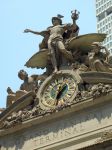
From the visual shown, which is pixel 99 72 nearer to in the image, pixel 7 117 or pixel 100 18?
pixel 7 117

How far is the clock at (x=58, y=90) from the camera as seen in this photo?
2077 cm

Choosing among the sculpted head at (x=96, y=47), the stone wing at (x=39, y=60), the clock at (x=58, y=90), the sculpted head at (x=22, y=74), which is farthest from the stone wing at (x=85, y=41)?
the sculpted head at (x=22, y=74)

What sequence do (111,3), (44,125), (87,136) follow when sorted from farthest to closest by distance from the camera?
(111,3) → (44,125) → (87,136)

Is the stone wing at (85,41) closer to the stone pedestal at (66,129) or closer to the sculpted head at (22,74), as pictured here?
the sculpted head at (22,74)

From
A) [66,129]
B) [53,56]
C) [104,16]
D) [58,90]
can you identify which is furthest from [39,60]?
[104,16]

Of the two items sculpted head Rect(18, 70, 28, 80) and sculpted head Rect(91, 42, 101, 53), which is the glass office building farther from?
sculpted head Rect(91, 42, 101, 53)

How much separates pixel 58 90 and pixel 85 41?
5.93ft

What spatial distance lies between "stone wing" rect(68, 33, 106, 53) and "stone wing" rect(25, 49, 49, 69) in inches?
41.2

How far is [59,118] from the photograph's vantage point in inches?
814

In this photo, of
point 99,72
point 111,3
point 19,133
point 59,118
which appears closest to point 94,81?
point 99,72

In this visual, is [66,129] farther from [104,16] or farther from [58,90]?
[104,16]

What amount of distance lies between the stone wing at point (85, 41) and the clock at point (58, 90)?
0.94 meters

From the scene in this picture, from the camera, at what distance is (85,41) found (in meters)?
21.3

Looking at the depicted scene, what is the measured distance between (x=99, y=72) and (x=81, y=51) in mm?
1601
